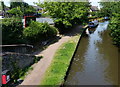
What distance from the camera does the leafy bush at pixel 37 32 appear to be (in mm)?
22952

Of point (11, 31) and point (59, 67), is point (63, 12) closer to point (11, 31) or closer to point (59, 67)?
point (11, 31)

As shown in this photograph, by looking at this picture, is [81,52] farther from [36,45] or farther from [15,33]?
[15,33]

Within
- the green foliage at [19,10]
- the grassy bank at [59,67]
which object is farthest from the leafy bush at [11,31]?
the green foliage at [19,10]

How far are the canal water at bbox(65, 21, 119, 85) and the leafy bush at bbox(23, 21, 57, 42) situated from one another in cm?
487

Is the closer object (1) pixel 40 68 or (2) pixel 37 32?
(1) pixel 40 68

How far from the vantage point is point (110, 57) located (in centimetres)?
2192

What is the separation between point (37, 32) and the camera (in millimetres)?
23938

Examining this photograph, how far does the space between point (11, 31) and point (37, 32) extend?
16.9 ft

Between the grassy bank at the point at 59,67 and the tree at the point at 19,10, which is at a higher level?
the tree at the point at 19,10

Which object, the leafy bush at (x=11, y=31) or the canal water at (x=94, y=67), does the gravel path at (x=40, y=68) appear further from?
the leafy bush at (x=11, y=31)

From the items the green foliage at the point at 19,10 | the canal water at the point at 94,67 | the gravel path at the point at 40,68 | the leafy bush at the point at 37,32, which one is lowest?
the canal water at the point at 94,67

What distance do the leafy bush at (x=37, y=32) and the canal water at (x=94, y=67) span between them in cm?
487

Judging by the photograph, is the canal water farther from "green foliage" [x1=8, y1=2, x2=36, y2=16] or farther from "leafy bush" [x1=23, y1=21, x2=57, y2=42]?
"green foliage" [x1=8, y1=2, x2=36, y2=16]

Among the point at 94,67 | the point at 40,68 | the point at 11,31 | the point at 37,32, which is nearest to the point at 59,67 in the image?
the point at 40,68
